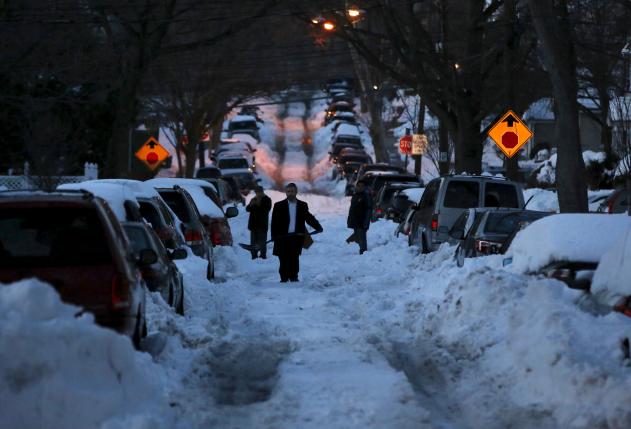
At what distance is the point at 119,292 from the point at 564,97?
41.3 ft

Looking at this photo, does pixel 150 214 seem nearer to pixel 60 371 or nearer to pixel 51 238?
pixel 51 238

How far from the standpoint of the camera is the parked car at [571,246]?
11938 mm

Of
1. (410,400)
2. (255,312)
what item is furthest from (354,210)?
(410,400)

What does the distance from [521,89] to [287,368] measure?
33.0 m

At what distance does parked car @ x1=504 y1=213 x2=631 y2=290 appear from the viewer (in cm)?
1194

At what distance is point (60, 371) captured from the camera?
7074 millimetres

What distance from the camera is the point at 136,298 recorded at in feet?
29.9

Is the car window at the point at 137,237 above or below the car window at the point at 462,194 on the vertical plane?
below

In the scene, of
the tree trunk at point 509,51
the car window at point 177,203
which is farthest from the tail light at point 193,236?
the tree trunk at point 509,51

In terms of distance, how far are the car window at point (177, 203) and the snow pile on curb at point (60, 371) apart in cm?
1168

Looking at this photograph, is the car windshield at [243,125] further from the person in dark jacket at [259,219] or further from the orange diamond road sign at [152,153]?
the person in dark jacket at [259,219]

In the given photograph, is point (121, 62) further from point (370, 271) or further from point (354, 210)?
point (370, 271)

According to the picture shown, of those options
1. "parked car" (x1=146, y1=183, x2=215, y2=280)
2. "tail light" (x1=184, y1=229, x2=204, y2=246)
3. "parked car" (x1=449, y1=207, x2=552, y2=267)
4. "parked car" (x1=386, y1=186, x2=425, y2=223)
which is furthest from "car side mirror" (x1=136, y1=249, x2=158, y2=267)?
"parked car" (x1=386, y1=186, x2=425, y2=223)

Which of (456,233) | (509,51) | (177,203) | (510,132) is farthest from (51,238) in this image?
(509,51)
